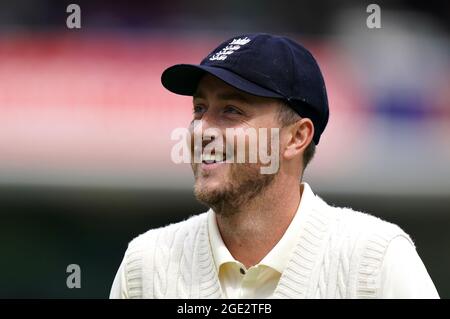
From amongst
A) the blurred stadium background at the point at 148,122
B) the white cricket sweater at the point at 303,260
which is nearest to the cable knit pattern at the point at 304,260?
the white cricket sweater at the point at 303,260

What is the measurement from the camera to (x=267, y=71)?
2031mm

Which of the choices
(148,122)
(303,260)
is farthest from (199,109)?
(148,122)

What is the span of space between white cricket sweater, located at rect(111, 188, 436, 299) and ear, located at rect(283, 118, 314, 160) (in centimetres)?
15

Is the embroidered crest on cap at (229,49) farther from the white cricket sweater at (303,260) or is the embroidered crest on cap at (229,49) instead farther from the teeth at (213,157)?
the white cricket sweater at (303,260)

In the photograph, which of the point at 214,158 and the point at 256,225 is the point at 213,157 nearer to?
the point at 214,158

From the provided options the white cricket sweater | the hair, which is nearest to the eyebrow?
the hair

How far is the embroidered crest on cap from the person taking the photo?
206 cm

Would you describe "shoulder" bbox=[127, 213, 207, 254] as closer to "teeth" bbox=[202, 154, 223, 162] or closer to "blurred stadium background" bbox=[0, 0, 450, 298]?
"teeth" bbox=[202, 154, 223, 162]

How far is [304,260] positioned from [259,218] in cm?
18

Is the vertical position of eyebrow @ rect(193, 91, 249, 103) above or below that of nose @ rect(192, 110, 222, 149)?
above

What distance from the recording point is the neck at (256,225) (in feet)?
6.80

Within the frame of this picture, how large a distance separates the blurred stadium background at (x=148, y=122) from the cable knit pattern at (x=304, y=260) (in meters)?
2.37

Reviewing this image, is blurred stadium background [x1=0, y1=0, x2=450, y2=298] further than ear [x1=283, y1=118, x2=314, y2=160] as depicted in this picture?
Yes
